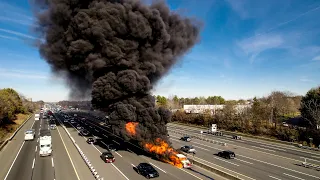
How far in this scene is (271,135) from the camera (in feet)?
210

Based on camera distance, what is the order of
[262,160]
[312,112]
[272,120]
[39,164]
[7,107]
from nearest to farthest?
[39,164], [262,160], [312,112], [7,107], [272,120]

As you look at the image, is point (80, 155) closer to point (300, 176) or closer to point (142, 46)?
point (142, 46)

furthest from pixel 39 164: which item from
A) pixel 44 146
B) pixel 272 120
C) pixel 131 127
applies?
pixel 272 120

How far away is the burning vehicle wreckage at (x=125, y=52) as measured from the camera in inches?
1495

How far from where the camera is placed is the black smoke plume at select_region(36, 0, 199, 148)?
3866 centimetres

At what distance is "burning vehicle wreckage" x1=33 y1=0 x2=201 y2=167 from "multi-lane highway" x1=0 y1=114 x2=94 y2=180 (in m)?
9.06

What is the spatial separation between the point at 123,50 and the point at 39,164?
23.4 meters

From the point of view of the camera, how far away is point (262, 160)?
133 ft

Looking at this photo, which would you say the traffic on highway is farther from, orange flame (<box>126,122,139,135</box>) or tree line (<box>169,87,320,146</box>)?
tree line (<box>169,87,320,146</box>)

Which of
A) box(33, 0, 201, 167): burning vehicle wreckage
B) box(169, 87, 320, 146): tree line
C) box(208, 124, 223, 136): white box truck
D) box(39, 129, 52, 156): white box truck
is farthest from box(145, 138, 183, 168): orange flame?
box(169, 87, 320, 146): tree line

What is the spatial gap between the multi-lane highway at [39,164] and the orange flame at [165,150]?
10.5 meters

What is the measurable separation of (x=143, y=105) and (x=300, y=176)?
2514 centimetres

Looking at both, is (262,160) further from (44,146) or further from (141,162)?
(44,146)

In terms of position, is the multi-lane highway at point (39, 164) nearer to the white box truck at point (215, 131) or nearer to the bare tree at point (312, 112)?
the white box truck at point (215, 131)
